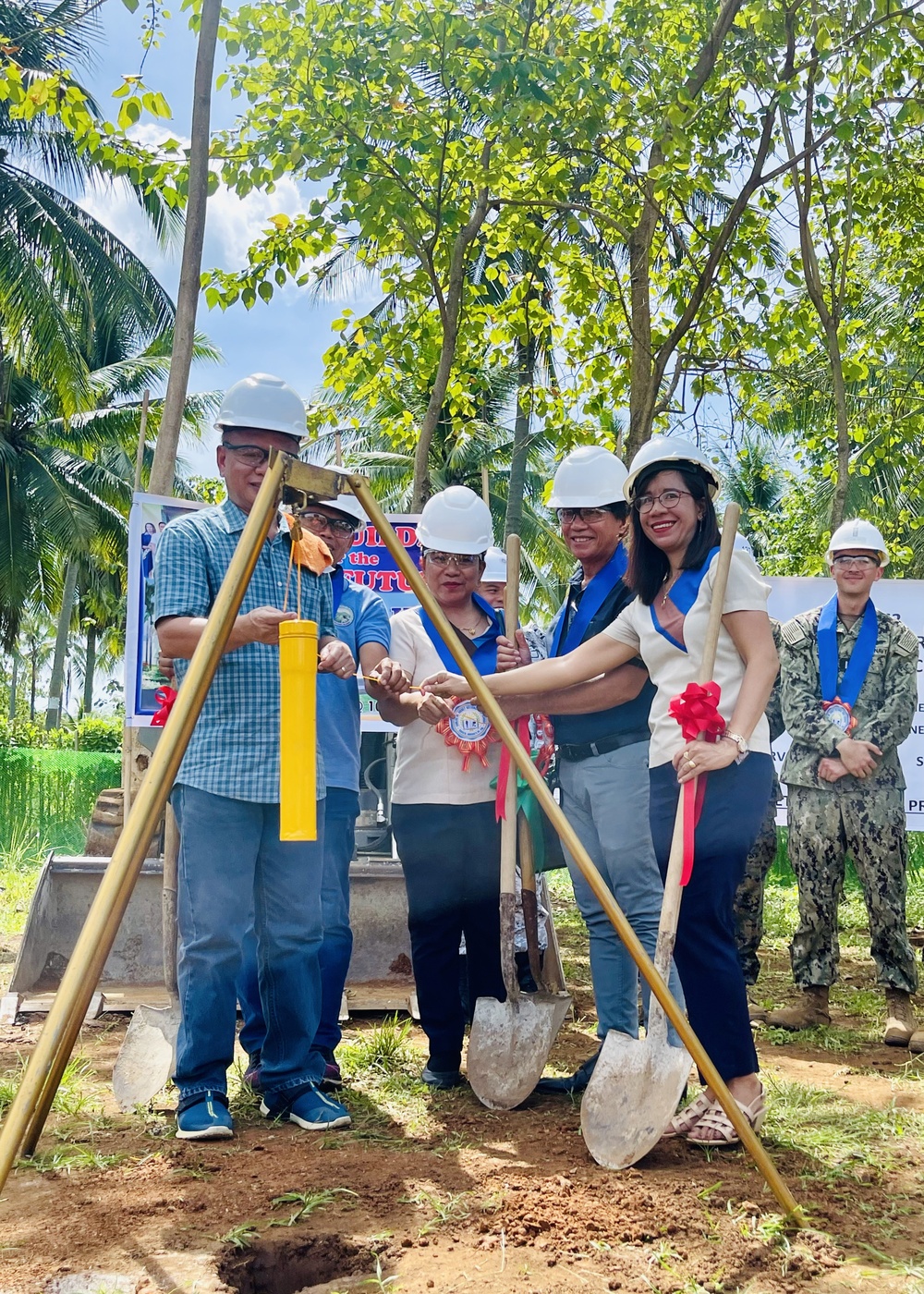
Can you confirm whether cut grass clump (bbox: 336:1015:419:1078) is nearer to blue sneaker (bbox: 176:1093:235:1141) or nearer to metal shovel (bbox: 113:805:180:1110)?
metal shovel (bbox: 113:805:180:1110)

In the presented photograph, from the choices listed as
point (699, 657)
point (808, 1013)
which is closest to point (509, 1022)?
point (699, 657)

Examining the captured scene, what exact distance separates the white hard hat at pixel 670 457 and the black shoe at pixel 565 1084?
6.40ft

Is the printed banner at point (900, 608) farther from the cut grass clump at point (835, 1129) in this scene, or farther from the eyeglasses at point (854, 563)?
the cut grass clump at point (835, 1129)

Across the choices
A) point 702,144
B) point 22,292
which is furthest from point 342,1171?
point 22,292

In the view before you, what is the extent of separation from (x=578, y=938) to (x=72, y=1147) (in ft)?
15.6

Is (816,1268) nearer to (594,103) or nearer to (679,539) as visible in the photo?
(679,539)

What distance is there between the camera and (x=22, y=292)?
19.5 meters

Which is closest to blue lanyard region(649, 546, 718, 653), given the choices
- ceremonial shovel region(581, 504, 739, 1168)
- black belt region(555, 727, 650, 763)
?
ceremonial shovel region(581, 504, 739, 1168)

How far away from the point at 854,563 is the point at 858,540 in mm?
111

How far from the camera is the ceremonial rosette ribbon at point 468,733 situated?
413 centimetres

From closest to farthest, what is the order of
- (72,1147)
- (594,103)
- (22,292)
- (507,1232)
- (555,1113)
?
(507,1232), (72,1147), (555,1113), (594,103), (22,292)

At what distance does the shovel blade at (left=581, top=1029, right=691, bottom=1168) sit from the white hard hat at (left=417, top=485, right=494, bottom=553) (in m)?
1.73

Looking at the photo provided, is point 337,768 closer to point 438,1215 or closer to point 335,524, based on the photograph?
point 335,524

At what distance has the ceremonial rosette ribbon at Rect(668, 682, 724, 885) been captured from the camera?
317cm
